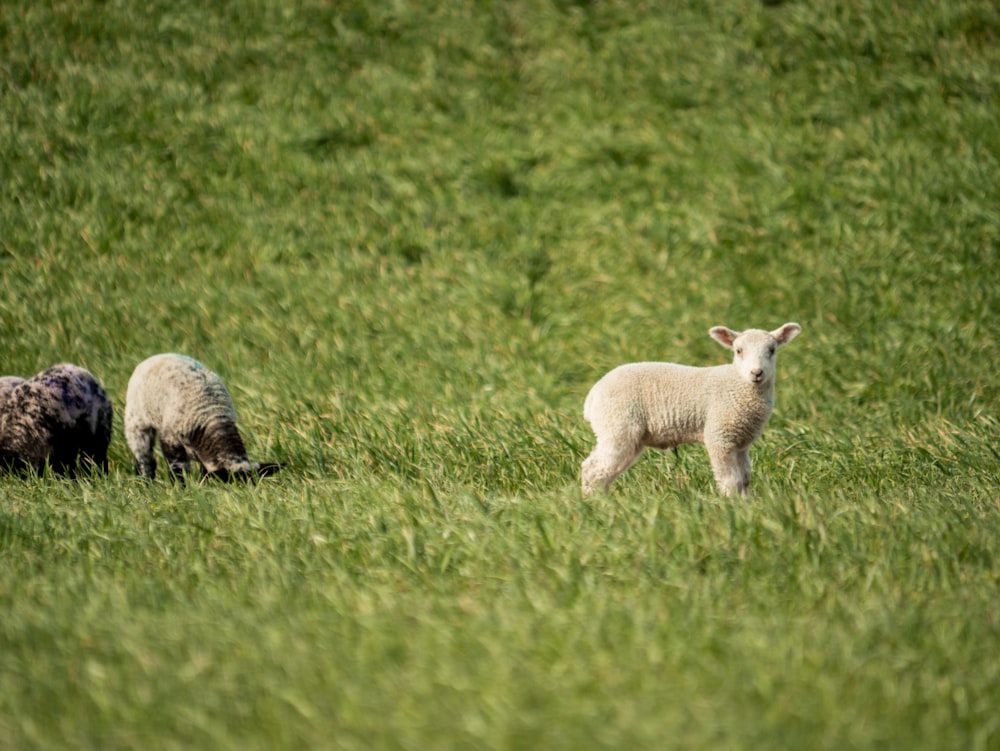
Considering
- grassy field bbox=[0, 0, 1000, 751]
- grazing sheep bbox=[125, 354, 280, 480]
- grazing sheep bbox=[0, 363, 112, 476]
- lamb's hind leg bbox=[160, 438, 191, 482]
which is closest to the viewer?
grassy field bbox=[0, 0, 1000, 751]

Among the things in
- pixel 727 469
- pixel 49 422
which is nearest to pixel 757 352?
pixel 727 469

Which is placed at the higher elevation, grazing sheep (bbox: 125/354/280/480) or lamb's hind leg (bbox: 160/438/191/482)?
grazing sheep (bbox: 125/354/280/480)

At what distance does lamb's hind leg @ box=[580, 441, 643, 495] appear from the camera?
4730mm

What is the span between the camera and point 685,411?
4.72 metres

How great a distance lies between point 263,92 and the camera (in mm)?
12195

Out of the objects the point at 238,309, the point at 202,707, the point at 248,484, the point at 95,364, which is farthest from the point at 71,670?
the point at 238,309

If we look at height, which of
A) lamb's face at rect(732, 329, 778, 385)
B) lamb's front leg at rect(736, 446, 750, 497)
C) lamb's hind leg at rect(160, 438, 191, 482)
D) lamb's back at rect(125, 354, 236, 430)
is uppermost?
lamb's face at rect(732, 329, 778, 385)

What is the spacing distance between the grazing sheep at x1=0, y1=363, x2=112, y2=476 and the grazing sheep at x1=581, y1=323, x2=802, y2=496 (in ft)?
11.0

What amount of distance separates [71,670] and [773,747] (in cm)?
226

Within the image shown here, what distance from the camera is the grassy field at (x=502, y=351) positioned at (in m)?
3.18

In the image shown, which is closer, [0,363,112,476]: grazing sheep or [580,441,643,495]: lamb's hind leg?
[580,441,643,495]: lamb's hind leg

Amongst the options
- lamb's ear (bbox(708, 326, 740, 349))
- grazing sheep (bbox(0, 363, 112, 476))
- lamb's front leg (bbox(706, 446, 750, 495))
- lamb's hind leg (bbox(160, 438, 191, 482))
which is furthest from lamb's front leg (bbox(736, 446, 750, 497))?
grazing sheep (bbox(0, 363, 112, 476))

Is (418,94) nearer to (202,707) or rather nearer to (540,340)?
(540,340)

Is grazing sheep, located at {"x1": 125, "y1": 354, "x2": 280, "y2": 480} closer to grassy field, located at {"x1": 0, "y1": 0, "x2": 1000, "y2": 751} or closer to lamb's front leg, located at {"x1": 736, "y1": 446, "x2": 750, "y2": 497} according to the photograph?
grassy field, located at {"x1": 0, "y1": 0, "x2": 1000, "y2": 751}
